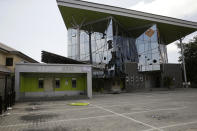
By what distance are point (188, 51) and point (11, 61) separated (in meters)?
43.6

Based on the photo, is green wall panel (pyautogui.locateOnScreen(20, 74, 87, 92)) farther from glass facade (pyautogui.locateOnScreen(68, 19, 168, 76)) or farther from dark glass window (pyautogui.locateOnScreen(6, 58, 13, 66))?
glass facade (pyautogui.locateOnScreen(68, 19, 168, 76))

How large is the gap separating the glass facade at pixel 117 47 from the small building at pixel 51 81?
11039 mm


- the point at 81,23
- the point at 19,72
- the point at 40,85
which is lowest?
the point at 40,85

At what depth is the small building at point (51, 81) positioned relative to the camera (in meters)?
16.5

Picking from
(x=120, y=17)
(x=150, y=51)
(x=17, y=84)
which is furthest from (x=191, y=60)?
(x=17, y=84)

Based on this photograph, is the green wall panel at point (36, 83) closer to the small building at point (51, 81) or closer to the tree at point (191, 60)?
the small building at point (51, 81)

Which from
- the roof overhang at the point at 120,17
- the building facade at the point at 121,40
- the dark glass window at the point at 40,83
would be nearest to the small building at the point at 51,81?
the dark glass window at the point at 40,83

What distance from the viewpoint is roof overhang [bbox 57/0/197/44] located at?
26.8 m

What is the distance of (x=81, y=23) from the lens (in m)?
32.2

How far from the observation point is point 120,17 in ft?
99.8

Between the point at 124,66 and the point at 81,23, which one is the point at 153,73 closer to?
the point at 124,66

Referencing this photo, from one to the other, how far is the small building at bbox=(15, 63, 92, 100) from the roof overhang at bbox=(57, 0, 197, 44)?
14.0 m

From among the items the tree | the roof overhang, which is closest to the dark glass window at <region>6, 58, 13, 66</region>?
the roof overhang

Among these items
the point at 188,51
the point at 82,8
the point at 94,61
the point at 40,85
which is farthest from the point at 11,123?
the point at 188,51
